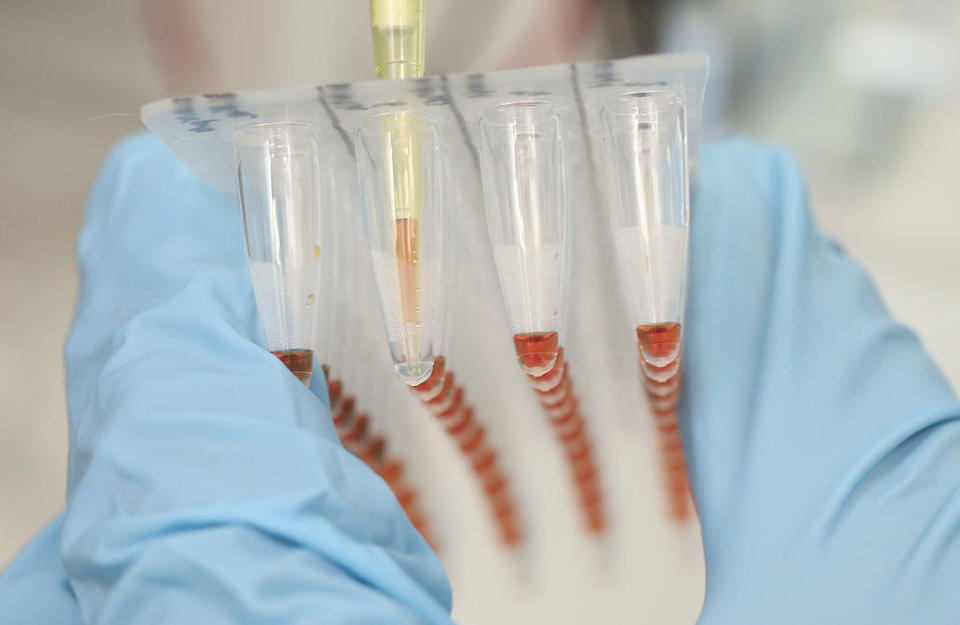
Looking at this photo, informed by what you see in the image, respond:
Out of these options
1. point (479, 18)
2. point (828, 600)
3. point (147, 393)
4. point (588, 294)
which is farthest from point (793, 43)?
point (147, 393)

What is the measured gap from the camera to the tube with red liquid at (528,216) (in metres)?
0.49

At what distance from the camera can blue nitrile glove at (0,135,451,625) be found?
1.36ft

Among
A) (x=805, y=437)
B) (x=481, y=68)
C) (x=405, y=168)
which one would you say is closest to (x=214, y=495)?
(x=405, y=168)

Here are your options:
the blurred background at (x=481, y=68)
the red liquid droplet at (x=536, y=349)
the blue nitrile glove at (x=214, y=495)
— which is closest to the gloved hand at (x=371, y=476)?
the blue nitrile glove at (x=214, y=495)

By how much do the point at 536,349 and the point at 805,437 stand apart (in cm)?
20

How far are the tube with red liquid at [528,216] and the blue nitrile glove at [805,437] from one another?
152 mm

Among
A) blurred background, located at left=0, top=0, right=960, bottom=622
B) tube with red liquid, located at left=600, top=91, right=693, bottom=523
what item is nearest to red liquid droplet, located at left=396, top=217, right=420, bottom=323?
tube with red liquid, located at left=600, top=91, right=693, bottom=523

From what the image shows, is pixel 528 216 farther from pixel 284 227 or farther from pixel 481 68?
pixel 481 68

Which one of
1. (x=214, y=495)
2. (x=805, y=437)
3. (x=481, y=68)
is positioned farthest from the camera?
(x=481, y=68)

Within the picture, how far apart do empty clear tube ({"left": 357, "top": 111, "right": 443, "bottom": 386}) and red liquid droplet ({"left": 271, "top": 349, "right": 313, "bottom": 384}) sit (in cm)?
5

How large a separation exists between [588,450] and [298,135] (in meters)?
0.28

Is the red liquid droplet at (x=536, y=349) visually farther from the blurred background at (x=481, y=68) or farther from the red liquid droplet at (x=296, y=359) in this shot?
the blurred background at (x=481, y=68)

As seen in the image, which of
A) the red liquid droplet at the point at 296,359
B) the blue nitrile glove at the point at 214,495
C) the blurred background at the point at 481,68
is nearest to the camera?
the blue nitrile glove at the point at 214,495

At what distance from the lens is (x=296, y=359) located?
520 millimetres
